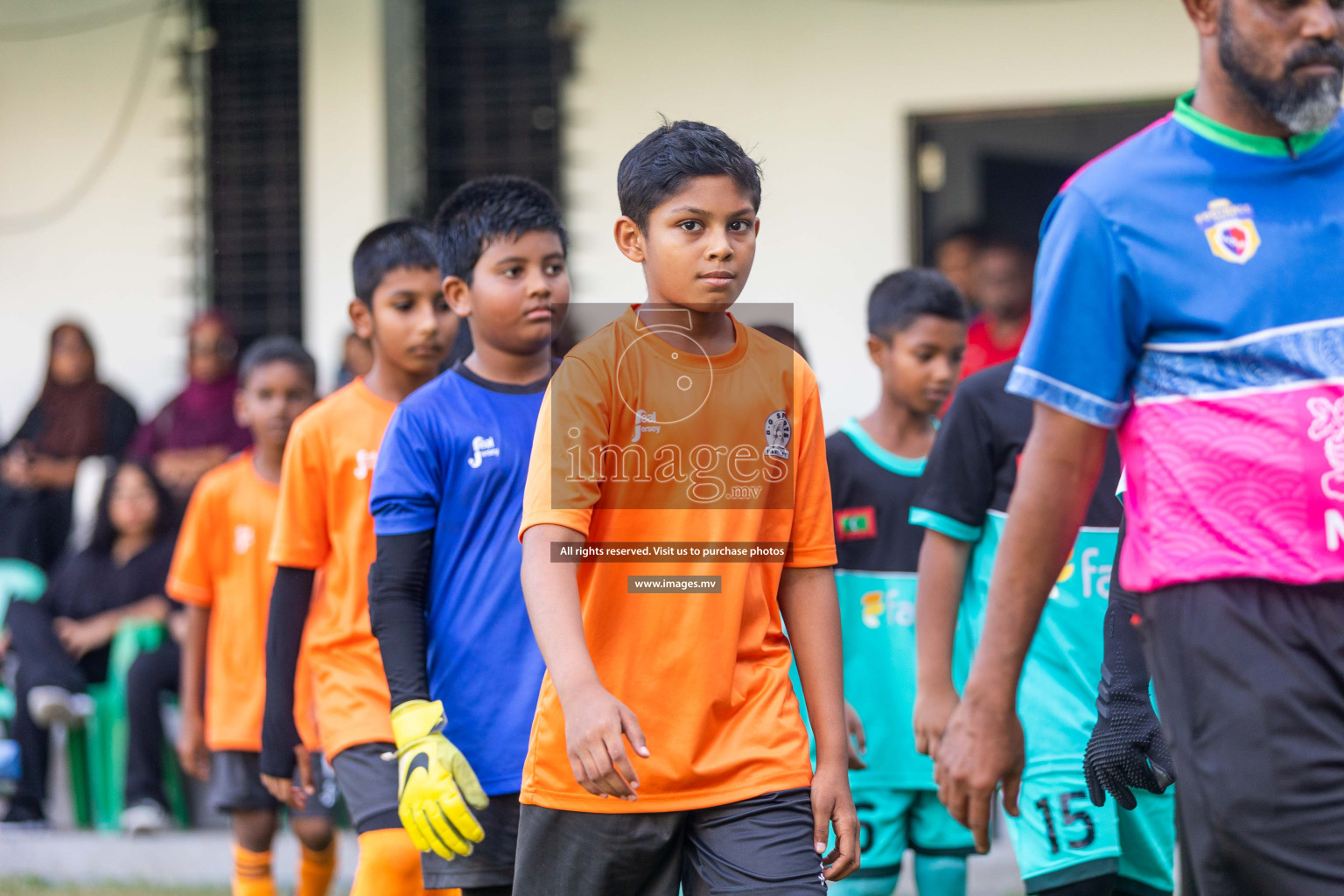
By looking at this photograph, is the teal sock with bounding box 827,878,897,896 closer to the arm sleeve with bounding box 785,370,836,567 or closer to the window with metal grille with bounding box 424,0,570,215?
the arm sleeve with bounding box 785,370,836,567

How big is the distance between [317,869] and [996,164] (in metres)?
6.74

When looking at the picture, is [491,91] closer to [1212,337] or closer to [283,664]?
[283,664]

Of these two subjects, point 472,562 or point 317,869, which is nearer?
point 472,562

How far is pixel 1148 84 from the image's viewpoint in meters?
7.20

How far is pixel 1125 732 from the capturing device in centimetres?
293

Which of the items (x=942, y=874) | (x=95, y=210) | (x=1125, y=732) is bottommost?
(x=942, y=874)

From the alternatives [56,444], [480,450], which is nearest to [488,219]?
[480,450]

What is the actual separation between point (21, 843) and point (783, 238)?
4.27 meters

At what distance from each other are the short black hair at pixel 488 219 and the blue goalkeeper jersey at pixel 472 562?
1.38 ft

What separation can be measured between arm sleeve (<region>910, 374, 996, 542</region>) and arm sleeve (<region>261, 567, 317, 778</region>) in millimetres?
1457

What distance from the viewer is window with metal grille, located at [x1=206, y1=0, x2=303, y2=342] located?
825 centimetres

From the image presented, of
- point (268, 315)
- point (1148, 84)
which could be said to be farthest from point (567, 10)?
point (1148, 84)

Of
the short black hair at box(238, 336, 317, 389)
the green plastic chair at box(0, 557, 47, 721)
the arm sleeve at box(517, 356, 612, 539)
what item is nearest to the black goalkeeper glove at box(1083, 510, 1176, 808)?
the arm sleeve at box(517, 356, 612, 539)

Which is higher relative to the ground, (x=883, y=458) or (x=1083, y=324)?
(x=1083, y=324)
